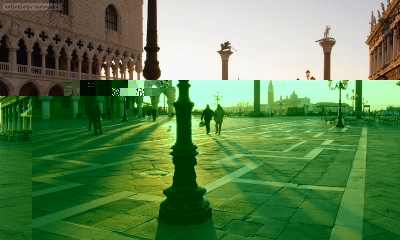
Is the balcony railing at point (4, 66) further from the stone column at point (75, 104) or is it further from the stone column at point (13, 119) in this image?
the stone column at point (75, 104)

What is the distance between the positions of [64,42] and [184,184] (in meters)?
34.5

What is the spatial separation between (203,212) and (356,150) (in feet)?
21.2

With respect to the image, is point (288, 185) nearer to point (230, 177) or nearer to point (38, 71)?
point (230, 177)

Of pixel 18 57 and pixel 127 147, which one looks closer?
pixel 127 147

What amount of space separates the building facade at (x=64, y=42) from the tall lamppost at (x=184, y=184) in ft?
92.2

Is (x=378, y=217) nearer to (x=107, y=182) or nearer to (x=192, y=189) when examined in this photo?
(x=192, y=189)

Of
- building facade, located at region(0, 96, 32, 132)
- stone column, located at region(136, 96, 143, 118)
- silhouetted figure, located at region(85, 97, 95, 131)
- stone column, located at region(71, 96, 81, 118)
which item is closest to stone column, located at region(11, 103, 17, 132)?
building facade, located at region(0, 96, 32, 132)

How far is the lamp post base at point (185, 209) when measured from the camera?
3762 mm

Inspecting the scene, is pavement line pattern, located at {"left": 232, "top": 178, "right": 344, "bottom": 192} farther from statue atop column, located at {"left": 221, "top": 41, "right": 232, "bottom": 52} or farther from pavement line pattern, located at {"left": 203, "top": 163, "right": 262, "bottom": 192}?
statue atop column, located at {"left": 221, "top": 41, "right": 232, "bottom": 52}

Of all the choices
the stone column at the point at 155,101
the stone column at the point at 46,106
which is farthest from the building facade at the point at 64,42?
the stone column at the point at 155,101

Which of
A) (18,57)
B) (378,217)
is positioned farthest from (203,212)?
(18,57)

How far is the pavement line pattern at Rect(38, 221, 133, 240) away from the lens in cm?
345

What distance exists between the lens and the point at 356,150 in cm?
916

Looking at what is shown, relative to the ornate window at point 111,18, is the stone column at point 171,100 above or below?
below
